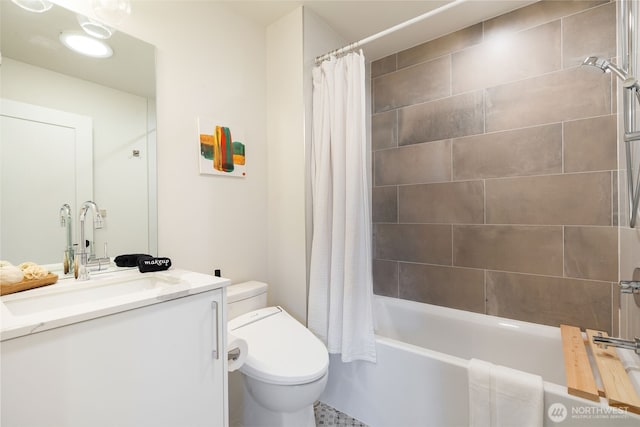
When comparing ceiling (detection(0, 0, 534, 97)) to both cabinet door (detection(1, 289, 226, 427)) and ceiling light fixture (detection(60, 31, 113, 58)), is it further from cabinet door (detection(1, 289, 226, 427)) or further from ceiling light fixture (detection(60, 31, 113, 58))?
cabinet door (detection(1, 289, 226, 427))

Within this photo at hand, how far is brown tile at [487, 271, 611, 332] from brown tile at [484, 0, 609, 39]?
154cm

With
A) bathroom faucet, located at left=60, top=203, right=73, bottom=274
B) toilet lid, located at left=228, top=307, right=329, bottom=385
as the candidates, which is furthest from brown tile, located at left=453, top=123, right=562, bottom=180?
bathroom faucet, located at left=60, top=203, right=73, bottom=274

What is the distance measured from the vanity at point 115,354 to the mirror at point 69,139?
0.26 metres

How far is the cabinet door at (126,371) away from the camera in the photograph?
0.64m

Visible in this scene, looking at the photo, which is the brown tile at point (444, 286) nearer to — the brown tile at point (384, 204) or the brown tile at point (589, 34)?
the brown tile at point (384, 204)

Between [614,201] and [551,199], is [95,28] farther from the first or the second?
[614,201]

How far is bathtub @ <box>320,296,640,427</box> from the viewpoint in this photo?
1102 millimetres

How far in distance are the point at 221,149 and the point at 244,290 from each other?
32.3 inches

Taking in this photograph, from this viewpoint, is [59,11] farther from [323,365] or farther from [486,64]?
[486,64]

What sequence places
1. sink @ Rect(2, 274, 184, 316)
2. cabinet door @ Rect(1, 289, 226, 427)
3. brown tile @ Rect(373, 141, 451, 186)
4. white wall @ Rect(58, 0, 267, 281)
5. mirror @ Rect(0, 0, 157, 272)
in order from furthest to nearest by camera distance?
brown tile @ Rect(373, 141, 451, 186) → white wall @ Rect(58, 0, 267, 281) → mirror @ Rect(0, 0, 157, 272) → sink @ Rect(2, 274, 184, 316) → cabinet door @ Rect(1, 289, 226, 427)

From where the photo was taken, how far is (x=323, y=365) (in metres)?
1.24

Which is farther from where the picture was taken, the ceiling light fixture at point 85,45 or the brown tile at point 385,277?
the brown tile at point 385,277

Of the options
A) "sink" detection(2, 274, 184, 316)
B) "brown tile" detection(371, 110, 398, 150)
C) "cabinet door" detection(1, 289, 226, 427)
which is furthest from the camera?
"brown tile" detection(371, 110, 398, 150)

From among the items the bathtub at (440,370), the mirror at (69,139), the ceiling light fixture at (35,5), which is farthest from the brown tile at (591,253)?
the ceiling light fixture at (35,5)
